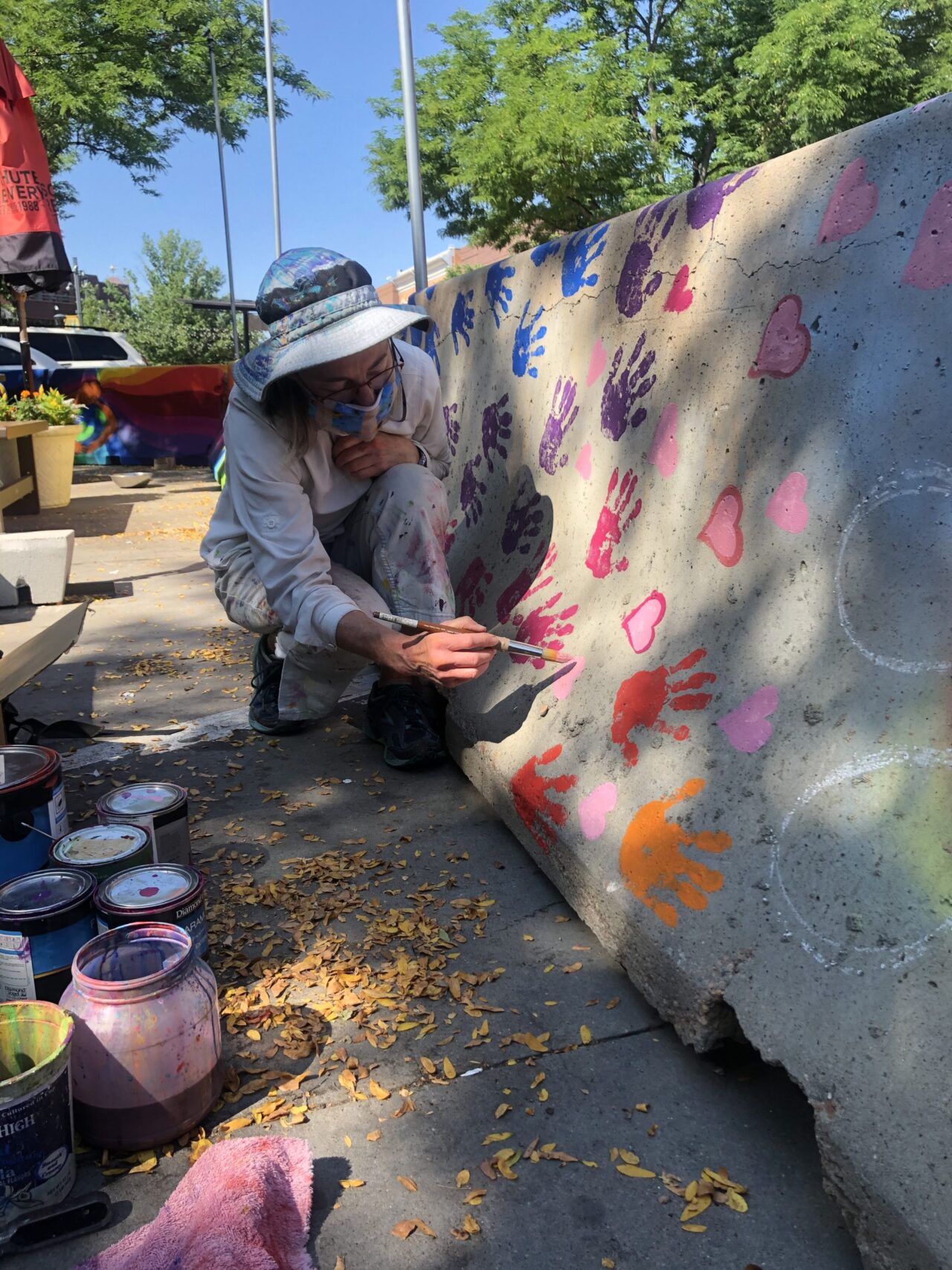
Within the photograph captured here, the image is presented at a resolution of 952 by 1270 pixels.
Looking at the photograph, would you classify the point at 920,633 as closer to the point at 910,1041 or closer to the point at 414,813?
the point at 910,1041

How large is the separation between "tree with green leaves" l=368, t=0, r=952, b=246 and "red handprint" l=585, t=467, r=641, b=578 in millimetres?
19481

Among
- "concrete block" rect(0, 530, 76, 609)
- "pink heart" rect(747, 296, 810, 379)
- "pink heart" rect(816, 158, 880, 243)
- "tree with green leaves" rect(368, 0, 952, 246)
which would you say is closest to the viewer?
"pink heart" rect(816, 158, 880, 243)

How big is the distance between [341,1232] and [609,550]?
1759 mm

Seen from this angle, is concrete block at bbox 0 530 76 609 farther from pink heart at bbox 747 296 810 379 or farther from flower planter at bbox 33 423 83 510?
flower planter at bbox 33 423 83 510

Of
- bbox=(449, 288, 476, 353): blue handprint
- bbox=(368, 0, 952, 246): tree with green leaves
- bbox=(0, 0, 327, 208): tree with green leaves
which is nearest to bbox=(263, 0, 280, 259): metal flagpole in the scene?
bbox=(0, 0, 327, 208): tree with green leaves

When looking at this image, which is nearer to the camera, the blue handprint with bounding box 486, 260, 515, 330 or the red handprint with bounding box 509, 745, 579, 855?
the red handprint with bounding box 509, 745, 579, 855

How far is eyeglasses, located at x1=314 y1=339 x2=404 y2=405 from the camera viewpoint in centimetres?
259

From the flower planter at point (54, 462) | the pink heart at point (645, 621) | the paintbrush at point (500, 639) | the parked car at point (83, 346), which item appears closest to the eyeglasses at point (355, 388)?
the paintbrush at point (500, 639)

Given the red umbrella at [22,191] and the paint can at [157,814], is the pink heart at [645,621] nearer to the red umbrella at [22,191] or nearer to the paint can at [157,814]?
the paint can at [157,814]

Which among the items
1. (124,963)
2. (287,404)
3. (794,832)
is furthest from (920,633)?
(287,404)

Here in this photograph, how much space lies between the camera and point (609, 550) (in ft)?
8.77

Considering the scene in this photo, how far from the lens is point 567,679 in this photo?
2.55m

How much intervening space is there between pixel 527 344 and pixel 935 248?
183 cm

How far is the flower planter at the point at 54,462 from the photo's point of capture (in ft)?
28.3
